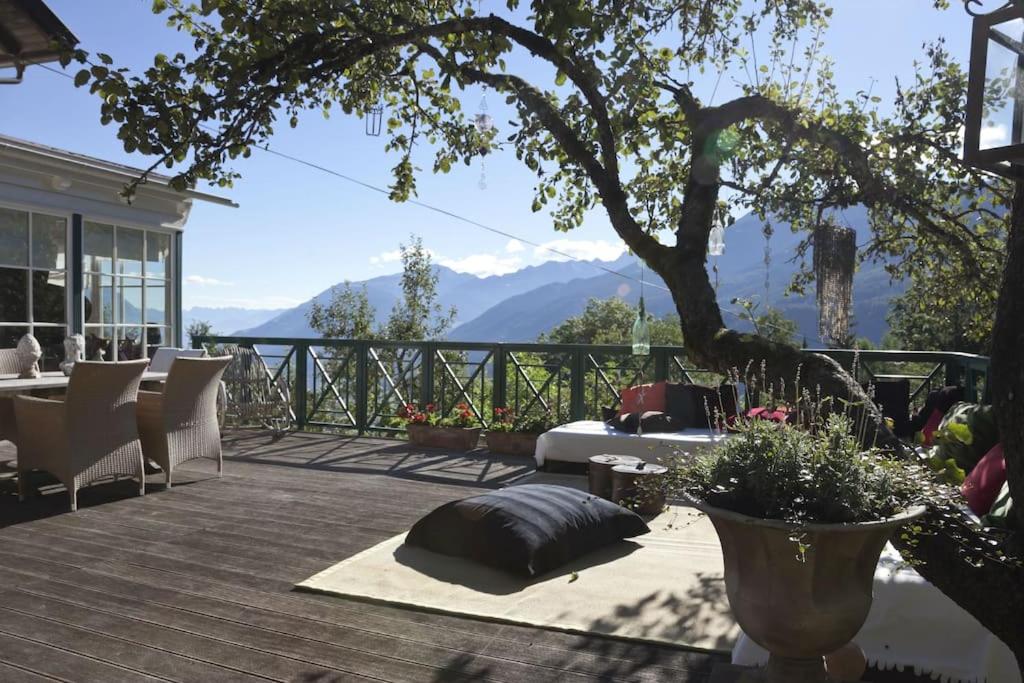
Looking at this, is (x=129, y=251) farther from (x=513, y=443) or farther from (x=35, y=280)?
(x=513, y=443)

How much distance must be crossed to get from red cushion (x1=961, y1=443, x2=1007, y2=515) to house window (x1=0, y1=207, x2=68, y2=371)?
7.28 m

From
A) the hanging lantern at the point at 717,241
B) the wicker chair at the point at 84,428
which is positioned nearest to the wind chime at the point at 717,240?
the hanging lantern at the point at 717,241

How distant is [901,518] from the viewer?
155 cm

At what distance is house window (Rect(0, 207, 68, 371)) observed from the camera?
6938mm

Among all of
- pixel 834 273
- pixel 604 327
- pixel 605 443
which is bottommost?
pixel 605 443

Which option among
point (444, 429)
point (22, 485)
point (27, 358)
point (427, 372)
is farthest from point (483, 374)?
point (22, 485)

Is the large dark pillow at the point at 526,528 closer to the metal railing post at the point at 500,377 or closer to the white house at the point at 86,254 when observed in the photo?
the metal railing post at the point at 500,377

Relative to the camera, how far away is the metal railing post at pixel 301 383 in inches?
308

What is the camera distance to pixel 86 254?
24.8 ft

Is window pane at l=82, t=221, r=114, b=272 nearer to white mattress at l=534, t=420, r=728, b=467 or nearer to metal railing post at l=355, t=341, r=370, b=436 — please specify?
metal railing post at l=355, t=341, r=370, b=436

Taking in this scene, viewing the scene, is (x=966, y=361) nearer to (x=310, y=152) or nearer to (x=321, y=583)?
(x=321, y=583)

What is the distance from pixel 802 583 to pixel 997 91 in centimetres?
101

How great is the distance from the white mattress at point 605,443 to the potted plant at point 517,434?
36.1 inches

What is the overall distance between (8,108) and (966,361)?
8.53 meters
